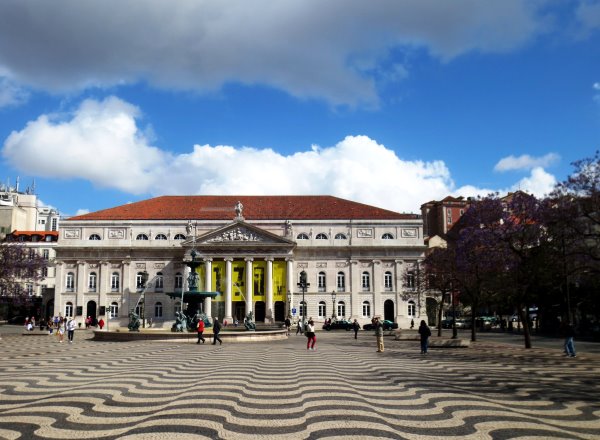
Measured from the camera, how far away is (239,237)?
65062 mm

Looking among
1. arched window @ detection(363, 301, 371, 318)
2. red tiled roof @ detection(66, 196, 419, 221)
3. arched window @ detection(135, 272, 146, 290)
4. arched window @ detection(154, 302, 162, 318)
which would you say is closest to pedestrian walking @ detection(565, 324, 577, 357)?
arched window @ detection(363, 301, 371, 318)

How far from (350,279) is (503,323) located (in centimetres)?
1798

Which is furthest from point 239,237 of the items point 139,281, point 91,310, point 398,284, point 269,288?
point 91,310

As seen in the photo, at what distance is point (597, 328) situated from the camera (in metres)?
38.6

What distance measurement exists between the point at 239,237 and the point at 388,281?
18745 mm

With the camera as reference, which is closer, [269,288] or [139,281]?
[269,288]

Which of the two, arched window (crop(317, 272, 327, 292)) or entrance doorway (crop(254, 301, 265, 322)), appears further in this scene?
arched window (crop(317, 272, 327, 292))

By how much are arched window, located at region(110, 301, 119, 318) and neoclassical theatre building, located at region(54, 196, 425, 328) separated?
0.12 m

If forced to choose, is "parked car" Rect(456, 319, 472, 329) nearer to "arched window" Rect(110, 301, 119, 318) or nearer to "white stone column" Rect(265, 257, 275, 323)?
"white stone column" Rect(265, 257, 275, 323)

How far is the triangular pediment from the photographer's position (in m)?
64.7

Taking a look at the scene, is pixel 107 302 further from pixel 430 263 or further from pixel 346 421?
pixel 346 421

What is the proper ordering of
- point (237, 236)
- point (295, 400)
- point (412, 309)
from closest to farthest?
1. point (295, 400)
2. point (237, 236)
3. point (412, 309)

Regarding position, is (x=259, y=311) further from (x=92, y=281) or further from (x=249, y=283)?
(x=92, y=281)

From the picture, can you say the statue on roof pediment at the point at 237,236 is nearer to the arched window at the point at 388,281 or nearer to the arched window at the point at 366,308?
the arched window at the point at 366,308
